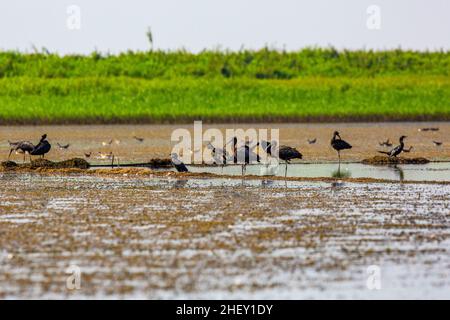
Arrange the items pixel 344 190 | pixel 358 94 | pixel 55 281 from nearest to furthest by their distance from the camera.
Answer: pixel 55 281
pixel 344 190
pixel 358 94

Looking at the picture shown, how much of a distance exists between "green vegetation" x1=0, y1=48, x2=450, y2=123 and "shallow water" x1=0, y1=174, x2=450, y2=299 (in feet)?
67.8

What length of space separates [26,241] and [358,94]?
31144mm

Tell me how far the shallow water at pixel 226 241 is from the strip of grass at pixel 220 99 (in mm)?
20244

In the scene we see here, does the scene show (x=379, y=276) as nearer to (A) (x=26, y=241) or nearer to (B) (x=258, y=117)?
(A) (x=26, y=241)

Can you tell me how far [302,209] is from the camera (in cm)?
1498

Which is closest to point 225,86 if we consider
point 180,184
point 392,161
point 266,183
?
point 392,161

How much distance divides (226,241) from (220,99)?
2965 cm

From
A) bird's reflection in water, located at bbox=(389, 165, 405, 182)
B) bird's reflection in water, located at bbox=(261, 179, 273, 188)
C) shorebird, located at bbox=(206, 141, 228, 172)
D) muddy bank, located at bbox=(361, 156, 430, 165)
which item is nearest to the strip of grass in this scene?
muddy bank, located at bbox=(361, 156, 430, 165)

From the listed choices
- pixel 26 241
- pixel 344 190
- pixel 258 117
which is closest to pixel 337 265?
pixel 26 241

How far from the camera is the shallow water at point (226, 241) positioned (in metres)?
9.97

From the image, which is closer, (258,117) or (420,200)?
(420,200)

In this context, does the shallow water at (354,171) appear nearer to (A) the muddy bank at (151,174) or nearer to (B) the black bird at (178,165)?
(A) the muddy bank at (151,174)
